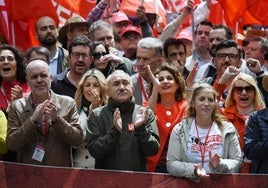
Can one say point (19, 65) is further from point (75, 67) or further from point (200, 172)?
point (200, 172)

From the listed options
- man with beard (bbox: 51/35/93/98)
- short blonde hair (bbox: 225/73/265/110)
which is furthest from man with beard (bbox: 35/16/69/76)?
short blonde hair (bbox: 225/73/265/110)

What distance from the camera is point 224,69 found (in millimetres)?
12422

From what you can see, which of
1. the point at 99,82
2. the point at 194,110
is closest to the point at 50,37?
the point at 99,82

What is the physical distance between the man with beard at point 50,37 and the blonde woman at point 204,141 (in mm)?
3070

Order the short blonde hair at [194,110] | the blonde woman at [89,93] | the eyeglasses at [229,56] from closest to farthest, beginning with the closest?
1. the short blonde hair at [194,110]
2. the blonde woman at [89,93]
3. the eyeglasses at [229,56]

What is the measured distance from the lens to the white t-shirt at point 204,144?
1049cm

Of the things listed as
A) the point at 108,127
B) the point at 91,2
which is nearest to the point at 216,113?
the point at 108,127

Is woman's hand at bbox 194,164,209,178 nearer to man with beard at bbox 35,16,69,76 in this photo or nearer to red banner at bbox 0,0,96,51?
man with beard at bbox 35,16,69,76

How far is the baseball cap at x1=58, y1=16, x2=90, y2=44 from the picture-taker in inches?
549

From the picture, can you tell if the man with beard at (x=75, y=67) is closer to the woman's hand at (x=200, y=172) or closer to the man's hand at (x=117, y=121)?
the man's hand at (x=117, y=121)

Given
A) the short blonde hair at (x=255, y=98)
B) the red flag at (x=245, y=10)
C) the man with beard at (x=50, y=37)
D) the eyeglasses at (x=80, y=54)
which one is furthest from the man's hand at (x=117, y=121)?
the red flag at (x=245, y=10)

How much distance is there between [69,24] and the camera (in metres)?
13.9

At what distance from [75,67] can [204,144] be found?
7.73ft

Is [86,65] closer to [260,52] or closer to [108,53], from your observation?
[108,53]
